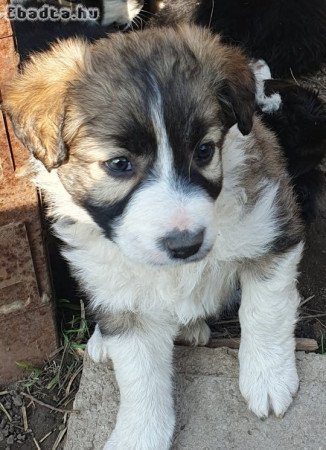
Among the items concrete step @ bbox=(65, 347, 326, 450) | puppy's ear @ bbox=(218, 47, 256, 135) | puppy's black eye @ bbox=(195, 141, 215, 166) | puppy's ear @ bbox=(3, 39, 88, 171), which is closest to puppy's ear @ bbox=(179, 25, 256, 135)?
puppy's ear @ bbox=(218, 47, 256, 135)

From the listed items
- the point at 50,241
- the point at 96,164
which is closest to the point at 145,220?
the point at 96,164

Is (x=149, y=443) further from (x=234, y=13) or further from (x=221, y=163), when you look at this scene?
(x=234, y=13)

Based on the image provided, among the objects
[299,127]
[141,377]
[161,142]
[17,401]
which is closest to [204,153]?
[161,142]

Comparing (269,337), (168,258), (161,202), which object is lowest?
(269,337)

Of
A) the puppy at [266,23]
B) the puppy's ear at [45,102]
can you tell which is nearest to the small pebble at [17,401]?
the puppy's ear at [45,102]

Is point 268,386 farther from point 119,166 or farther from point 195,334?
point 119,166

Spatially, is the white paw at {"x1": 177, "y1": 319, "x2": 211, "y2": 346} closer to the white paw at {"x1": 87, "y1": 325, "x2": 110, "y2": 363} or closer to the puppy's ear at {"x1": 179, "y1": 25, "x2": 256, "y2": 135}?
the white paw at {"x1": 87, "y1": 325, "x2": 110, "y2": 363}
